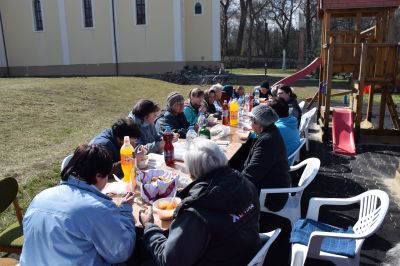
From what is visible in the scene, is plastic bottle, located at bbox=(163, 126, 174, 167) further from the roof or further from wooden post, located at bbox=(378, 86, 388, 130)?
the roof

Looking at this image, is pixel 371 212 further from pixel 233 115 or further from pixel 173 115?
pixel 173 115

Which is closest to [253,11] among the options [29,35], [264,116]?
[29,35]

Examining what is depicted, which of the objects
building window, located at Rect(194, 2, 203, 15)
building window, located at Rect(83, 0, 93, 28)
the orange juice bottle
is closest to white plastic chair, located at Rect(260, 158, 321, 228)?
the orange juice bottle

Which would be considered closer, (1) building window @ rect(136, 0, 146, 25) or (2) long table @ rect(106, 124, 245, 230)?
(2) long table @ rect(106, 124, 245, 230)

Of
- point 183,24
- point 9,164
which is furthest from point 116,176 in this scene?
point 183,24

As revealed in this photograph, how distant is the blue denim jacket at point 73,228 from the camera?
1741mm

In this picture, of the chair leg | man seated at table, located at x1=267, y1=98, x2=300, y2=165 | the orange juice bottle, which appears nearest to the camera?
the chair leg

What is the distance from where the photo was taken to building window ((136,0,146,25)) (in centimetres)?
2372

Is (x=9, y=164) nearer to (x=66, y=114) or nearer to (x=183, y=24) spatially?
(x=66, y=114)

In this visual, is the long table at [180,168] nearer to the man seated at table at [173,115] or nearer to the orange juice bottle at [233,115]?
the orange juice bottle at [233,115]

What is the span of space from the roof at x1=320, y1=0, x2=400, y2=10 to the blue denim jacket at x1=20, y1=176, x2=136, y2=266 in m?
7.77

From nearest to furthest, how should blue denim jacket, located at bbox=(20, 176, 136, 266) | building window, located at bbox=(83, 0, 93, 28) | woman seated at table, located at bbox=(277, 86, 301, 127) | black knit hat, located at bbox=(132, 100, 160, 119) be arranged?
blue denim jacket, located at bbox=(20, 176, 136, 266) → black knit hat, located at bbox=(132, 100, 160, 119) → woman seated at table, located at bbox=(277, 86, 301, 127) → building window, located at bbox=(83, 0, 93, 28)

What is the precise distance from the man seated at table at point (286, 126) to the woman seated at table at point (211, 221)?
2.34 metres

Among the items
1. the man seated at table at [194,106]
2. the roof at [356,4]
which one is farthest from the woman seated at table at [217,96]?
the roof at [356,4]
